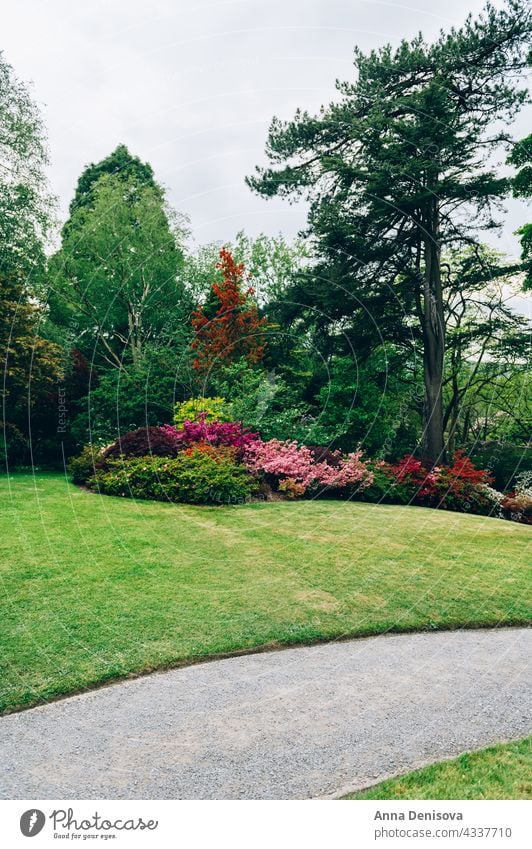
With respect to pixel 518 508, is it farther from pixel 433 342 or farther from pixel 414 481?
pixel 433 342

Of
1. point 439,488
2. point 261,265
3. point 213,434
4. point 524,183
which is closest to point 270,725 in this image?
point 213,434

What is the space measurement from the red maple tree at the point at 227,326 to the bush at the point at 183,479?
2475 mm

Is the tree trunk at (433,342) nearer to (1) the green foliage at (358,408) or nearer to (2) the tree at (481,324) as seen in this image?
(2) the tree at (481,324)

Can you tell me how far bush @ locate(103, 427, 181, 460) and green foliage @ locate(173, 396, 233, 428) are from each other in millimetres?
918

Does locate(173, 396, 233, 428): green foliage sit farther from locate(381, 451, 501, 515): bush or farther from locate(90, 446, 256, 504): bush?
locate(381, 451, 501, 515): bush

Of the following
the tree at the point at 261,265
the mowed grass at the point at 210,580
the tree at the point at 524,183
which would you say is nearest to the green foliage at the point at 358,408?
the tree at the point at 261,265

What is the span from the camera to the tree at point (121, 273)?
44.2 ft

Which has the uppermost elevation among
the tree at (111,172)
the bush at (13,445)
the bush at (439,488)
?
the tree at (111,172)

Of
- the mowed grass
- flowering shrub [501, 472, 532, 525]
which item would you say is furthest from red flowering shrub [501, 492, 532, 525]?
the mowed grass

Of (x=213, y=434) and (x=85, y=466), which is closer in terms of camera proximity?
(x=85, y=466)

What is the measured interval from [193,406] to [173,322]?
2.16 m

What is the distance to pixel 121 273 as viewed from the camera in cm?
1457

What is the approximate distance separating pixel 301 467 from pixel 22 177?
1052 cm
